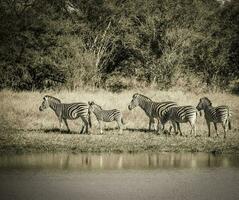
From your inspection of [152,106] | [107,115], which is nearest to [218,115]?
[152,106]

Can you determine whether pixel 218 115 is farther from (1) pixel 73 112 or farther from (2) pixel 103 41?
(2) pixel 103 41

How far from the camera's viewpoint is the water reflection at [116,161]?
13.2 meters

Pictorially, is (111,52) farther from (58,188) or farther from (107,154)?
(58,188)

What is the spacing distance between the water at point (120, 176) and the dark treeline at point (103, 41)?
15268mm

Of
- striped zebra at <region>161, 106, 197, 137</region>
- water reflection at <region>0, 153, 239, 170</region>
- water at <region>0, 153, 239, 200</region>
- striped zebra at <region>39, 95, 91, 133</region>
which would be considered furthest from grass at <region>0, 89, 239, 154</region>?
water at <region>0, 153, 239, 200</region>

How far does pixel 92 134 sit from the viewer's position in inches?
695

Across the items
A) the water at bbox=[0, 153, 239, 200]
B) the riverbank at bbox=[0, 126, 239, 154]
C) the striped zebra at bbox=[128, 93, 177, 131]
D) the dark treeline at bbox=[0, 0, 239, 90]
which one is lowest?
the water at bbox=[0, 153, 239, 200]

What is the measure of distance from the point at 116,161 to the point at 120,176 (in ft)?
5.71

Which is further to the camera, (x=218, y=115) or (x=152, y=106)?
(x=152, y=106)

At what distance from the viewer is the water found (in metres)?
10.6

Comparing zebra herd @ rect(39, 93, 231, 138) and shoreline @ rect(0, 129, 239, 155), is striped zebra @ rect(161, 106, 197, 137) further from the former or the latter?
shoreline @ rect(0, 129, 239, 155)

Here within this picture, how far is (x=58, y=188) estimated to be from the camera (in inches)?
431

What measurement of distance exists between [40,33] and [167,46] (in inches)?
257

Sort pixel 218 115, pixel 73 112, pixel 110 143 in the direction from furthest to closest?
pixel 73 112 → pixel 218 115 → pixel 110 143
